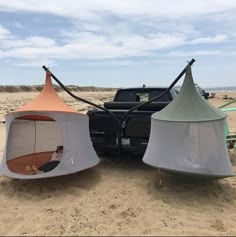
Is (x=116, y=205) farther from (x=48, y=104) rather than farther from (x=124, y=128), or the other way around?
(x=48, y=104)

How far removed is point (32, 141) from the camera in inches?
321

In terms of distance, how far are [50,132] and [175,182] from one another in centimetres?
322

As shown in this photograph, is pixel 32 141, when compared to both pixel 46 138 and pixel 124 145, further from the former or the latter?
pixel 124 145

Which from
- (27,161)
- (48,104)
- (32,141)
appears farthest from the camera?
(32,141)

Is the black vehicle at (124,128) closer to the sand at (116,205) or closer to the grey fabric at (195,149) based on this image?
the sand at (116,205)

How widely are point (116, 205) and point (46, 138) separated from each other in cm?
353

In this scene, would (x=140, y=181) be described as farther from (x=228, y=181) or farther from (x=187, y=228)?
(x=187, y=228)

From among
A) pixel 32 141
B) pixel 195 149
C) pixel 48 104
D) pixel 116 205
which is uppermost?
pixel 48 104

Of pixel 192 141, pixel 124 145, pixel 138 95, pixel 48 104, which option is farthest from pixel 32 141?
pixel 192 141

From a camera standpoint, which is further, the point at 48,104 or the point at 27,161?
the point at 27,161

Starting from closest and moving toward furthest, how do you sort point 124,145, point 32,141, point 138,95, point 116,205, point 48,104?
1. point 116,205
2. point 48,104
3. point 124,145
4. point 32,141
5. point 138,95

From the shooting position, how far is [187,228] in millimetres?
4375

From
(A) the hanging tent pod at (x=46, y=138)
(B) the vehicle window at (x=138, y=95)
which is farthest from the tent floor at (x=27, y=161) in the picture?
(B) the vehicle window at (x=138, y=95)

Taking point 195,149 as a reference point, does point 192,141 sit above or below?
above
